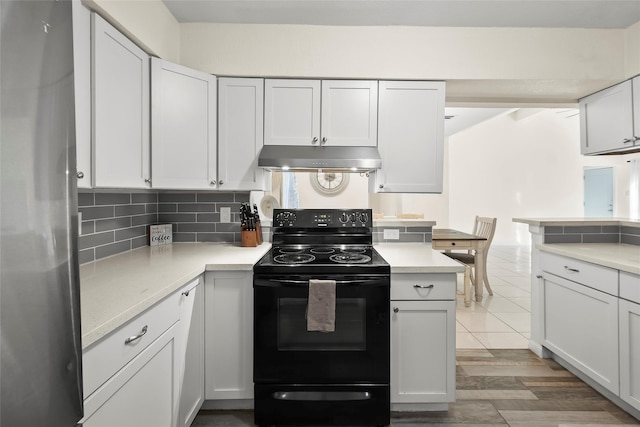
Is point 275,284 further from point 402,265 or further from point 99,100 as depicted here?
point 99,100

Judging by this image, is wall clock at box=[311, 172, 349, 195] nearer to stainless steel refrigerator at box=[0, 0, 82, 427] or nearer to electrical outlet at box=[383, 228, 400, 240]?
electrical outlet at box=[383, 228, 400, 240]

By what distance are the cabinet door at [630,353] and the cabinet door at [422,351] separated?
3.04 feet

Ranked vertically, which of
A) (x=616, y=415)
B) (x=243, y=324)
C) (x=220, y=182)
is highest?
(x=220, y=182)

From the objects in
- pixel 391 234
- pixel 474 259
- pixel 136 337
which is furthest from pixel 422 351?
pixel 474 259

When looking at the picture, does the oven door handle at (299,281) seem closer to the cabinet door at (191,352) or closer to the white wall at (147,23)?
the cabinet door at (191,352)

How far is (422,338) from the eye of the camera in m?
2.00

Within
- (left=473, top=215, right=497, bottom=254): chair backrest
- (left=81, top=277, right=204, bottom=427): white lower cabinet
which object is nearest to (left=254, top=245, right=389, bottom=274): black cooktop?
(left=81, top=277, right=204, bottom=427): white lower cabinet

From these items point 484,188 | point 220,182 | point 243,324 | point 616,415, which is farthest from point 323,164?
point 484,188

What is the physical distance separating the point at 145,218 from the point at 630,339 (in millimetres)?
3076

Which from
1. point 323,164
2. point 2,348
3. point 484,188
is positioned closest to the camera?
point 2,348

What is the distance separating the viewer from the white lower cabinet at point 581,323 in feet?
6.79

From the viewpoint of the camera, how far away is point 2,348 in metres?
0.55

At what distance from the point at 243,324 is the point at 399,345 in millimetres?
881

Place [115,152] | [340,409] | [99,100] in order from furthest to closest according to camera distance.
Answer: [340,409]
[115,152]
[99,100]
